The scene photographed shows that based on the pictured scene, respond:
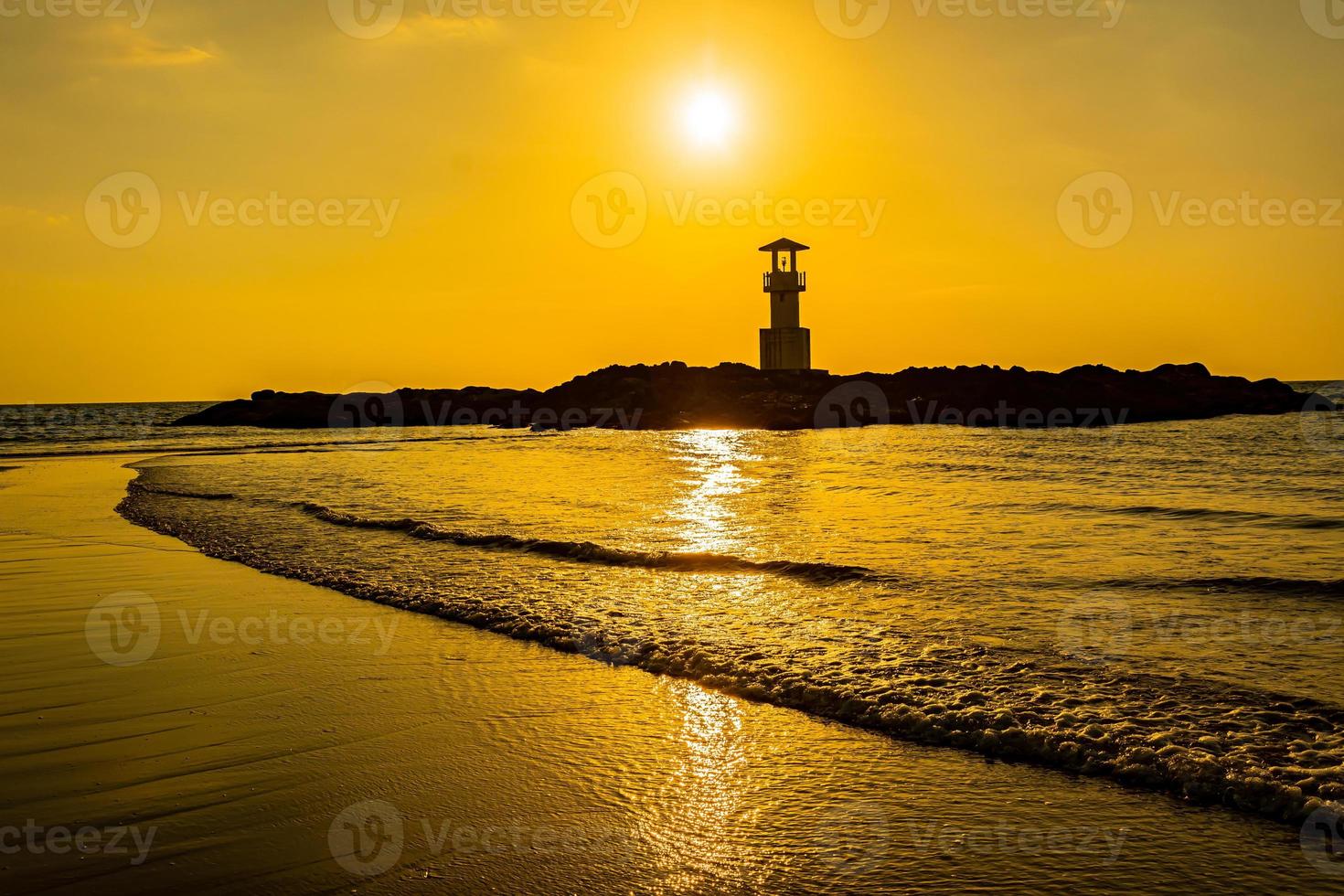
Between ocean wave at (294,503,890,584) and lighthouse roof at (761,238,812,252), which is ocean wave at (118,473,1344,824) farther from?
lighthouse roof at (761,238,812,252)

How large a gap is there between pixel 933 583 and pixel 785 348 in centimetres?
6366

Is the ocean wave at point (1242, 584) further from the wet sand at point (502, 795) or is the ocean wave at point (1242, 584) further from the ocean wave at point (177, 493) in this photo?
the ocean wave at point (177, 493)

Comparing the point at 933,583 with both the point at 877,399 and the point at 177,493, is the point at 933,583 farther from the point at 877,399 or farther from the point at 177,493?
the point at 877,399

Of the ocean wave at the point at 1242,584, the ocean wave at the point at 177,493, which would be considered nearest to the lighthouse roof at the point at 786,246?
the ocean wave at the point at 177,493

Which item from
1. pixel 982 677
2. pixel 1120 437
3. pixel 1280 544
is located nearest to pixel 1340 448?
pixel 1120 437

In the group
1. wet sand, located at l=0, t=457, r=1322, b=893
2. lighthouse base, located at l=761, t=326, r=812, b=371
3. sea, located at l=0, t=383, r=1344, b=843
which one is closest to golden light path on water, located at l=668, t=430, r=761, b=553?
sea, located at l=0, t=383, r=1344, b=843

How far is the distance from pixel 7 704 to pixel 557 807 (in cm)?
458

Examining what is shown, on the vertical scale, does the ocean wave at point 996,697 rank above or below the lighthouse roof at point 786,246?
below

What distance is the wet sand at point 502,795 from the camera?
14.6 ft

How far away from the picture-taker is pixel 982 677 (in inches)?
306

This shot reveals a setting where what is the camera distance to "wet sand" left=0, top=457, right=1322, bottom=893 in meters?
4.45

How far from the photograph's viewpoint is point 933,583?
1184 centimetres

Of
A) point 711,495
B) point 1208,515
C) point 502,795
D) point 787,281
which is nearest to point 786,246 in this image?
point 787,281

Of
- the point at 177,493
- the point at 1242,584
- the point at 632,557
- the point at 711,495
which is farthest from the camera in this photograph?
the point at 177,493
